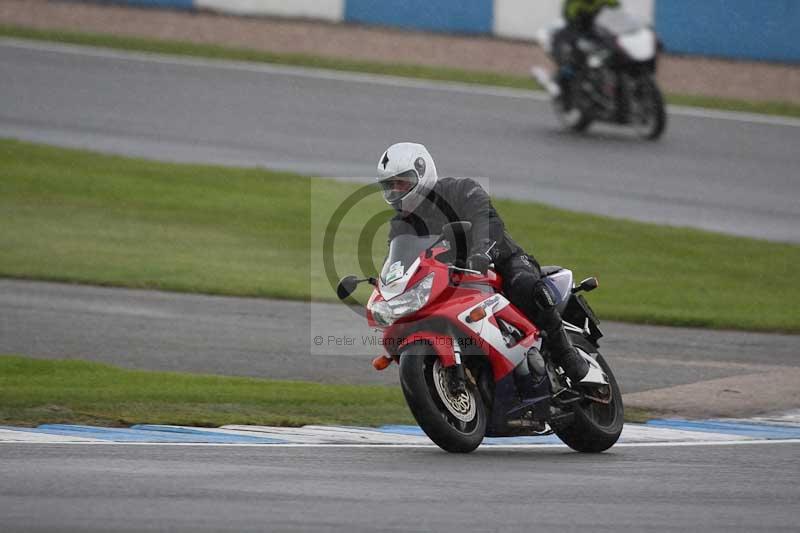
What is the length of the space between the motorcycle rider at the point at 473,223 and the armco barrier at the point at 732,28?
17.0 metres

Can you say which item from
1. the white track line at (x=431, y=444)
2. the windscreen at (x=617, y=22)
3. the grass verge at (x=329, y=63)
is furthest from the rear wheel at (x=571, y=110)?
the white track line at (x=431, y=444)

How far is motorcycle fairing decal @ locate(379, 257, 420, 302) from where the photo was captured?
7734 millimetres

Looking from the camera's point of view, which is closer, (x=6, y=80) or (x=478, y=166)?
(x=478, y=166)

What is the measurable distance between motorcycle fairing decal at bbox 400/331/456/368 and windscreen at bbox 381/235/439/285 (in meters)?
0.33

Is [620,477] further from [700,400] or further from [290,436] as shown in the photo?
[700,400]

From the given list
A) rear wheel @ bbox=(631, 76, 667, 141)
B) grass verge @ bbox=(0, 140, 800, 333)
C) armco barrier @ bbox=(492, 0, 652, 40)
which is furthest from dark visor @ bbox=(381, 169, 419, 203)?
armco barrier @ bbox=(492, 0, 652, 40)

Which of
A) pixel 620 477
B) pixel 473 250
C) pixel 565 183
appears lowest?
pixel 620 477

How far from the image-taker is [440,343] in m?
7.68

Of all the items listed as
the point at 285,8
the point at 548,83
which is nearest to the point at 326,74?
the point at 285,8

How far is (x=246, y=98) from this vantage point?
903 inches

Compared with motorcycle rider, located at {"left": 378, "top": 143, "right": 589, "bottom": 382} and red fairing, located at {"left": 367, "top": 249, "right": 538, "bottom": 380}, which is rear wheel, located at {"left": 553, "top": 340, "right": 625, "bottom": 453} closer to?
motorcycle rider, located at {"left": 378, "top": 143, "right": 589, "bottom": 382}

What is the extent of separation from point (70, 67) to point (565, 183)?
925 centimetres

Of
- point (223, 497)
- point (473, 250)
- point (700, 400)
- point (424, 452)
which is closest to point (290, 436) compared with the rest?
point (424, 452)

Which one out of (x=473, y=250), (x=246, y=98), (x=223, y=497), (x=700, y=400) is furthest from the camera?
(x=246, y=98)
